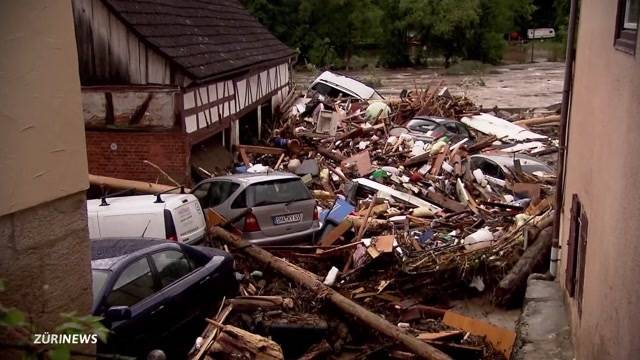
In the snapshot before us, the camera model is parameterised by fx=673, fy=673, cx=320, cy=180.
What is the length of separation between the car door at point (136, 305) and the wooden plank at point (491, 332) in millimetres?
4419

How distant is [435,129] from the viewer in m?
21.5

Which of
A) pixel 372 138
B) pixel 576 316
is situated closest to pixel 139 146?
pixel 372 138

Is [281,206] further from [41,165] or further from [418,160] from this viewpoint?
[41,165]

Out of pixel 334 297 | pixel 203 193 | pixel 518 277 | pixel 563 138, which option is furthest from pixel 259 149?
pixel 334 297

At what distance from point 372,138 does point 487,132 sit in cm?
413

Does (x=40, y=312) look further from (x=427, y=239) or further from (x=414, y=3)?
(x=414, y=3)

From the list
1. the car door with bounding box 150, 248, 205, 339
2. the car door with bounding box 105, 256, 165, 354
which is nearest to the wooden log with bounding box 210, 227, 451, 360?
the car door with bounding box 150, 248, 205, 339

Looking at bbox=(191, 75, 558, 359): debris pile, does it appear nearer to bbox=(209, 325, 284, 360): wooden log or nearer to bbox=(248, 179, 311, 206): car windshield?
bbox=(209, 325, 284, 360): wooden log

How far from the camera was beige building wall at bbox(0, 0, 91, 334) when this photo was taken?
382 cm

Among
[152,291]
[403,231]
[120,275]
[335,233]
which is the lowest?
[403,231]

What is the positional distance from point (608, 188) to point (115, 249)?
18.0ft

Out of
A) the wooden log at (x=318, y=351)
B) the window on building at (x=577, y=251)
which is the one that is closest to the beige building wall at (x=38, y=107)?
the wooden log at (x=318, y=351)

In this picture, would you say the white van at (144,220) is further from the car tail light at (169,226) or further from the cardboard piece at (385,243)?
the cardboard piece at (385,243)

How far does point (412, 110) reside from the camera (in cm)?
2484
